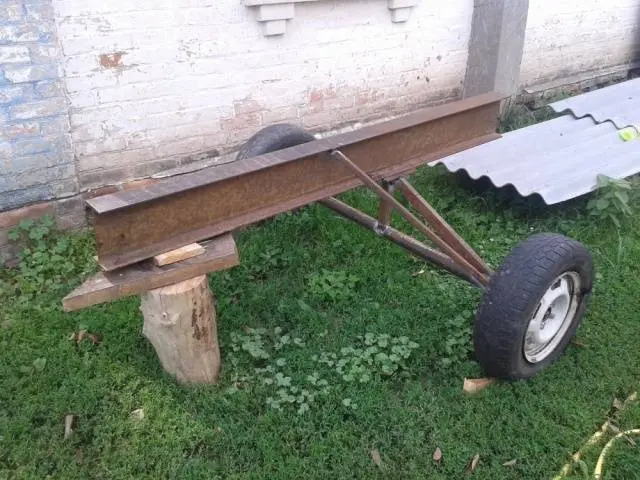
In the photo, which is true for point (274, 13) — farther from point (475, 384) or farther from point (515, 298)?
point (475, 384)

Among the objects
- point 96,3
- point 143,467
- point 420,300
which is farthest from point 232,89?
point 143,467

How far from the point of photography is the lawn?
2799mm

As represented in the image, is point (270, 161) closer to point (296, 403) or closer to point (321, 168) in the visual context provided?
point (321, 168)

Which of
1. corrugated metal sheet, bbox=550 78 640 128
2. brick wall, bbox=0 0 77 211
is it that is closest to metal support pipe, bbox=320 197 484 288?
brick wall, bbox=0 0 77 211

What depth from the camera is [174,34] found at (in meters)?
4.19

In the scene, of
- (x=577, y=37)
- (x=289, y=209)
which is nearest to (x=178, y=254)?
(x=289, y=209)

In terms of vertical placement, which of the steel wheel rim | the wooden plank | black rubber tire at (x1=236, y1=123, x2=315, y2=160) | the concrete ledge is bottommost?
the steel wheel rim

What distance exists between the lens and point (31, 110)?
3.70 meters

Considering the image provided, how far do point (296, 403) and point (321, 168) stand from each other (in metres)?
1.12

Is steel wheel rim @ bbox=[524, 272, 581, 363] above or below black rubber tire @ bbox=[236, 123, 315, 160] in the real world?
below

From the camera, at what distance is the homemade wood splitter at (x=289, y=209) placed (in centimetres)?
257

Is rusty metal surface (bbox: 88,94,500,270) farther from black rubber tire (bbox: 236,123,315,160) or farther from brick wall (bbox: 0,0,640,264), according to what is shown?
brick wall (bbox: 0,0,640,264)

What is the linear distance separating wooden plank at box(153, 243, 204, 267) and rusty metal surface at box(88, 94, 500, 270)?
0.02 m

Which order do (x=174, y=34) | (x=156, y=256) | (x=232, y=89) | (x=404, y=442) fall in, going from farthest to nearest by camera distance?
(x=232, y=89)
(x=174, y=34)
(x=404, y=442)
(x=156, y=256)
